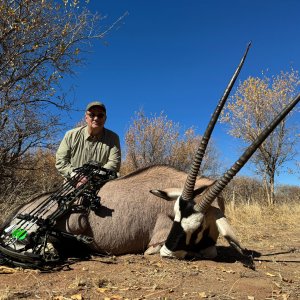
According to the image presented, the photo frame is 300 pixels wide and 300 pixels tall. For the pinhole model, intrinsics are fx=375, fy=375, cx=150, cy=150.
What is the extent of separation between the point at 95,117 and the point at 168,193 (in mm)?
1534

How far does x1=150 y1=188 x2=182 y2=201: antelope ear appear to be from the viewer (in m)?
3.95

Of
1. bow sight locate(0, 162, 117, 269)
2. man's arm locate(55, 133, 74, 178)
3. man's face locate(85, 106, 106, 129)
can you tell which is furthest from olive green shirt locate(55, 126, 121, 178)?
bow sight locate(0, 162, 117, 269)

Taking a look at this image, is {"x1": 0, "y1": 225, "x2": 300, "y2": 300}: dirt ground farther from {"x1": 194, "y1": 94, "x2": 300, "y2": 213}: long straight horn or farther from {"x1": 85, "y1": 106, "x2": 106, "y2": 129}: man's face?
{"x1": 85, "y1": 106, "x2": 106, "y2": 129}: man's face

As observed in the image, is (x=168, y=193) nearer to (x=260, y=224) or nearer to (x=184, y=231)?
(x=184, y=231)

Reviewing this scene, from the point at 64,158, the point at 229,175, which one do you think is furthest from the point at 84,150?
the point at 229,175

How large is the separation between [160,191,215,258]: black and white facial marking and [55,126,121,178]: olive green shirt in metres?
1.51

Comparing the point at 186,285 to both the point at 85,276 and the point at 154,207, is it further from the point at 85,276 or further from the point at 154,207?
the point at 154,207

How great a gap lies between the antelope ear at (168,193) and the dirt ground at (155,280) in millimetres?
627

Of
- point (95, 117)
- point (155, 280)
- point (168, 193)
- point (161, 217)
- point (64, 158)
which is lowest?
point (155, 280)

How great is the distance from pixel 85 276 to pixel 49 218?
32.9 inches

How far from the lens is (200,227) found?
142 inches

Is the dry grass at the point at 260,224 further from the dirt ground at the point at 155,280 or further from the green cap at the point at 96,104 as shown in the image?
the green cap at the point at 96,104

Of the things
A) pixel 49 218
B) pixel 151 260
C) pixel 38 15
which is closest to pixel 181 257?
pixel 151 260

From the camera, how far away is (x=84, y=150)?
493 cm
